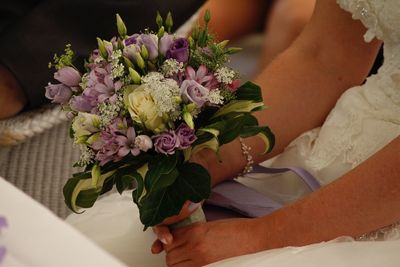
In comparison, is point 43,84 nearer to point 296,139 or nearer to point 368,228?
point 296,139

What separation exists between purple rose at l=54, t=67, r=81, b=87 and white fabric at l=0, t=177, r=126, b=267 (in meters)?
0.24

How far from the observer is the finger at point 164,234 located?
0.82 m

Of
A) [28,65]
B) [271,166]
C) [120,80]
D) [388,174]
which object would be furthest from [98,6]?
[388,174]

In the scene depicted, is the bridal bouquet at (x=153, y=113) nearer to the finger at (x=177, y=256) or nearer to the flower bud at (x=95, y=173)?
the flower bud at (x=95, y=173)

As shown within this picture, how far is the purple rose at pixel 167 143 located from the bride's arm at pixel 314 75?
0.38m

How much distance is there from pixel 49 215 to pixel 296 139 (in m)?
0.64

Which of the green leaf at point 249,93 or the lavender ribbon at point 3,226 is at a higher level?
the green leaf at point 249,93

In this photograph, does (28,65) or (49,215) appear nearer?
(49,215)

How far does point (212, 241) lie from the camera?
2.69 feet

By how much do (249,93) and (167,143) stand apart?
0.15 m

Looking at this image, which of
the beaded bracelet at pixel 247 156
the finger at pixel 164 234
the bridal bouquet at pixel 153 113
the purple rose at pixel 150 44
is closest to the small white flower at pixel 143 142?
the bridal bouquet at pixel 153 113

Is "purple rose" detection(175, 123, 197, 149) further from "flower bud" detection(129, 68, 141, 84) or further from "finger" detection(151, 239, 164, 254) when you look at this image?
"finger" detection(151, 239, 164, 254)

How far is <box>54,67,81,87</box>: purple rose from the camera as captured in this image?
71cm

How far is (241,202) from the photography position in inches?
35.8
